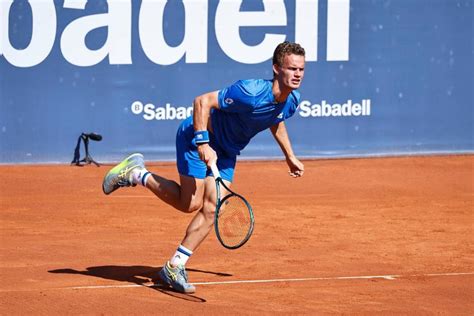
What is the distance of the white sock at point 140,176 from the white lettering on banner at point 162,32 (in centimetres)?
563

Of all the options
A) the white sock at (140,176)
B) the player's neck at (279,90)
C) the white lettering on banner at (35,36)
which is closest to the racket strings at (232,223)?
the white sock at (140,176)

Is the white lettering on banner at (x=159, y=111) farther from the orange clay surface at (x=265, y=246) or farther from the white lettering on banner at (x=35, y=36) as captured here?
the white lettering on banner at (x=35, y=36)

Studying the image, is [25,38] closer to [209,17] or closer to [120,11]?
[120,11]

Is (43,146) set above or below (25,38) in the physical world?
below

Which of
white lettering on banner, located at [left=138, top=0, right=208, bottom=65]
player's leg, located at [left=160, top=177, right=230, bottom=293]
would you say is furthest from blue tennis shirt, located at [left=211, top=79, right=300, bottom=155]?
white lettering on banner, located at [left=138, top=0, right=208, bottom=65]

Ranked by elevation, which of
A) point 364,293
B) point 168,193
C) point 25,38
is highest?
point 25,38

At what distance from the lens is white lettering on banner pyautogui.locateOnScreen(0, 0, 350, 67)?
13.4 m

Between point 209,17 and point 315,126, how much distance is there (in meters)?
2.12

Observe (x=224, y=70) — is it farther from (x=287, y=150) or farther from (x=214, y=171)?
(x=214, y=171)

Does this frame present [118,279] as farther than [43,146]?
No

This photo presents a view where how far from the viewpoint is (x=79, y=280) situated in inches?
314

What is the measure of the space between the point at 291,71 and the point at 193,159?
101 centimetres

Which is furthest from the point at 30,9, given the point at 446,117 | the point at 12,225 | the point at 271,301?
the point at 271,301

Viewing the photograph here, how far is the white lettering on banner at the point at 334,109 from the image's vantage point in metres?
14.4
